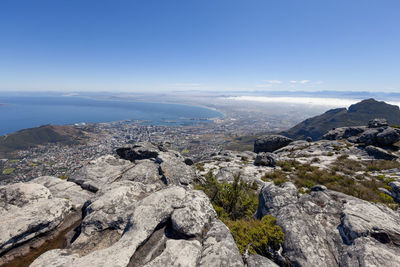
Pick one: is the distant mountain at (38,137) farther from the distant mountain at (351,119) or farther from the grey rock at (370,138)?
the distant mountain at (351,119)

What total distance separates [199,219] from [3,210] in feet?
32.6

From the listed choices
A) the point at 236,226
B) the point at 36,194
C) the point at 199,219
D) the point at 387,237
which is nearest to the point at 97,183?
the point at 36,194

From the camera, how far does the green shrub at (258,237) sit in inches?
227

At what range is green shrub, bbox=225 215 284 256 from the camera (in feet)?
19.0

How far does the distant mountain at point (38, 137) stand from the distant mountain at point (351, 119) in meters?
205

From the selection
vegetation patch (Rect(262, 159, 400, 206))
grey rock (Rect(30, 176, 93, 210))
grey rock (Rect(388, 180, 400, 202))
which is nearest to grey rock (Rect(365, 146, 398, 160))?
vegetation patch (Rect(262, 159, 400, 206))

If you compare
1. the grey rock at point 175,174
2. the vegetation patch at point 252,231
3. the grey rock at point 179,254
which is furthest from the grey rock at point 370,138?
the grey rock at point 179,254

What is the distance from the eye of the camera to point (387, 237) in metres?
5.74

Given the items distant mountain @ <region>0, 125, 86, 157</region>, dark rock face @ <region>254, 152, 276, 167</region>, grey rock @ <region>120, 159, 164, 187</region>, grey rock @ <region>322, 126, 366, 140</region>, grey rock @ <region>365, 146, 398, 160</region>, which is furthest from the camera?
distant mountain @ <region>0, 125, 86, 157</region>

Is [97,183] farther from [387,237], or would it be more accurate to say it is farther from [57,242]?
[387,237]

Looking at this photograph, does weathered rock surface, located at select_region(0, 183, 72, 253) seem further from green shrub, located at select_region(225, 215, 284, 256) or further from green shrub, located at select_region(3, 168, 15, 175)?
green shrub, located at select_region(3, 168, 15, 175)

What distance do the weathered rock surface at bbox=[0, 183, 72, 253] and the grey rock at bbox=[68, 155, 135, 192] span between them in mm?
3051

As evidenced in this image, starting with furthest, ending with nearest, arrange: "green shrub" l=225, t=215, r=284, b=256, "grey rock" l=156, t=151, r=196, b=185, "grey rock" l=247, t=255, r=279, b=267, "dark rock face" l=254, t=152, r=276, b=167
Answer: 1. "dark rock face" l=254, t=152, r=276, b=167
2. "grey rock" l=156, t=151, r=196, b=185
3. "green shrub" l=225, t=215, r=284, b=256
4. "grey rock" l=247, t=255, r=279, b=267

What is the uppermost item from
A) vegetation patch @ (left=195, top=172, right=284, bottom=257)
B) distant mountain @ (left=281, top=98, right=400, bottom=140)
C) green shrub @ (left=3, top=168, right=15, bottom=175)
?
vegetation patch @ (left=195, top=172, right=284, bottom=257)
